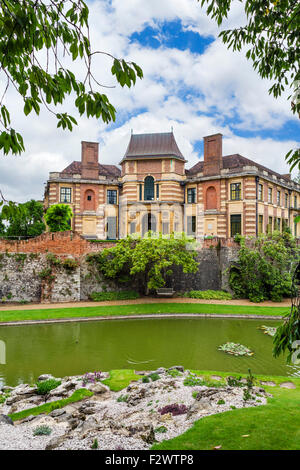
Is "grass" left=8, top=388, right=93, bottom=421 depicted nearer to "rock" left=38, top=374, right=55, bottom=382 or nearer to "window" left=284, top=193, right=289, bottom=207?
"rock" left=38, top=374, right=55, bottom=382

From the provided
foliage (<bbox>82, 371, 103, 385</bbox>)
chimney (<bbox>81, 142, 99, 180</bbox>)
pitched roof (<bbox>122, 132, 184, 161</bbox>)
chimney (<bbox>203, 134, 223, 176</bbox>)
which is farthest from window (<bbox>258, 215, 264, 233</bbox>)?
foliage (<bbox>82, 371, 103, 385</bbox>)

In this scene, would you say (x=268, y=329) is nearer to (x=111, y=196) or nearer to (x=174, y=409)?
(x=174, y=409)

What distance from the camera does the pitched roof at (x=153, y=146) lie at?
33.1m

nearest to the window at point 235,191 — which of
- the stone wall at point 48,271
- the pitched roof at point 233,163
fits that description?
the pitched roof at point 233,163

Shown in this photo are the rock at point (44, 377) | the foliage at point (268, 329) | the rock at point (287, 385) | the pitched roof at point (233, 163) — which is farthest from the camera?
the pitched roof at point (233, 163)

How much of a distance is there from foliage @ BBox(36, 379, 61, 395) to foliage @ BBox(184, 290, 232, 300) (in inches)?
647

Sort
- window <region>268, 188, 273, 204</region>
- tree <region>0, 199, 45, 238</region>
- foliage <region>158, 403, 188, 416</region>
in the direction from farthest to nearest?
1. tree <region>0, 199, 45, 238</region>
2. window <region>268, 188, 273, 204</region>
3. foliage <region>158, 403, 188, 416</region>

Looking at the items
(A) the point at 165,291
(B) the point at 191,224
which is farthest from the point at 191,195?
(A) the point at 165,291

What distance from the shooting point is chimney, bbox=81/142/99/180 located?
33.8 metres

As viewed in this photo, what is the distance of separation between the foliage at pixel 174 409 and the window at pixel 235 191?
26.7m

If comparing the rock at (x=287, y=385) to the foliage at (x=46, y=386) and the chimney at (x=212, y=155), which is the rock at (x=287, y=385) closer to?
the foliage at (x=46, y=386)

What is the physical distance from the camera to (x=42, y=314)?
17656 millimetres

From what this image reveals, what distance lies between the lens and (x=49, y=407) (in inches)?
283
